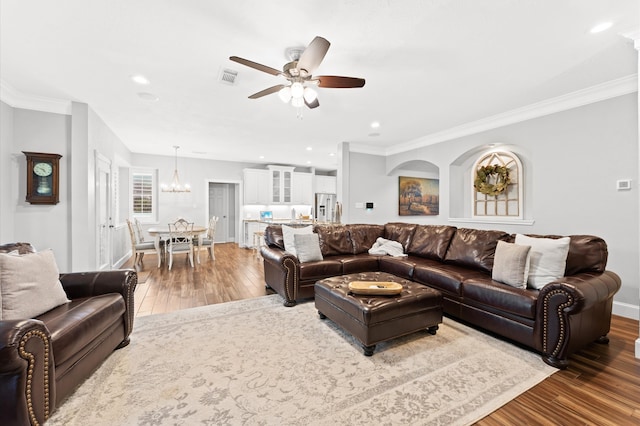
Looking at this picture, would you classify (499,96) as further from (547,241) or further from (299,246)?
(299,246)

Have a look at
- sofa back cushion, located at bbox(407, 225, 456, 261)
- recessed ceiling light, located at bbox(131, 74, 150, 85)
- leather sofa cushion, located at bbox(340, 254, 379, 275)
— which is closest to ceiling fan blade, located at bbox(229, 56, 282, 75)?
recessed ceiling light, located at bbox(131, 74, 150, 85)

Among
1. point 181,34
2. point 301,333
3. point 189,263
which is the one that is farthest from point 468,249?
point 189,263

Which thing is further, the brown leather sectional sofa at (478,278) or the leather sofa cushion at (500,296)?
the leather sofa cushion at (500,296)

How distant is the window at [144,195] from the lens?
24.1 ft

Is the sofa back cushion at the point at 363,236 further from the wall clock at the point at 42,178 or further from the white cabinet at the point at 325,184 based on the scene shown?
the white cabinet at the point at 325,184

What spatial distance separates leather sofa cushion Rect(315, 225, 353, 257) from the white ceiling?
1809 mm

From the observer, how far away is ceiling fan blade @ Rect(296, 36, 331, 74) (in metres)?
1.85

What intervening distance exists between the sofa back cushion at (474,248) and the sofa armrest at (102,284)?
360 cm

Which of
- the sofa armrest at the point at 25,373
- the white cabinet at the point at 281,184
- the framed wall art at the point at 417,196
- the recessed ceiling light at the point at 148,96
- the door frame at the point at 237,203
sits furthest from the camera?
the white cabinet at the point at 281,184

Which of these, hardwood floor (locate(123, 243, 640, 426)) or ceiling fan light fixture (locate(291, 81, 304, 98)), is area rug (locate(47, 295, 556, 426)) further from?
ceiling fan light fixture (locate(291, 81, 304, 98))

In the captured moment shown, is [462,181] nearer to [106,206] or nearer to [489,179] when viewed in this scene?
[489,179]

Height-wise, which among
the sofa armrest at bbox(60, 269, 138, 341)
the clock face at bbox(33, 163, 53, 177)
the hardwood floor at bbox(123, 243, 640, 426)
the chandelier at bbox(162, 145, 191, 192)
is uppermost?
the chandelier at bbox(162, 145, 191, 192)

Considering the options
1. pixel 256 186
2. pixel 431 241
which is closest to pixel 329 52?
pixel 431 241

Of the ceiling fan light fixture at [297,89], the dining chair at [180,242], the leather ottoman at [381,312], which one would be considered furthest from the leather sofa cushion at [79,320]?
the dining chair at [180,242]
